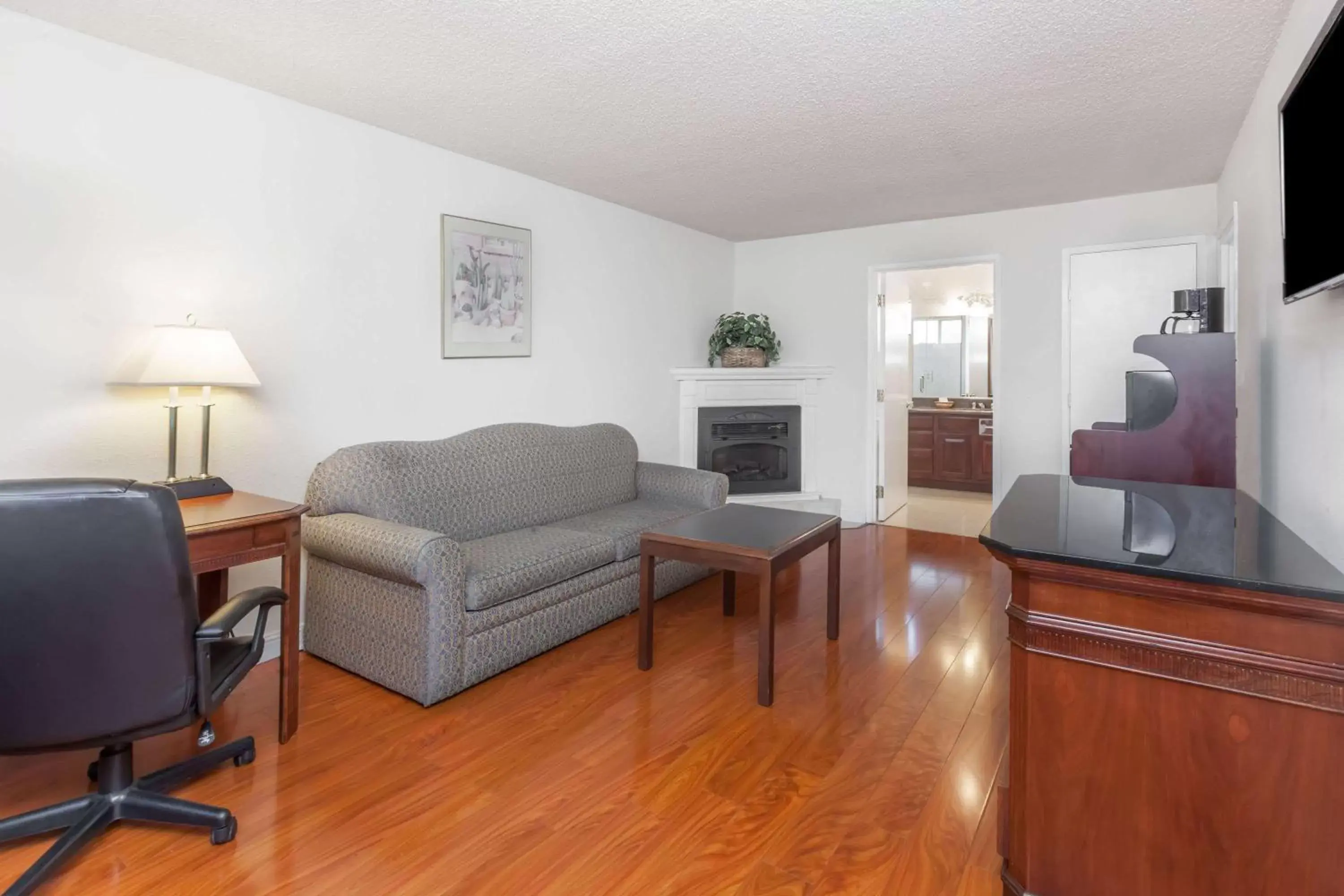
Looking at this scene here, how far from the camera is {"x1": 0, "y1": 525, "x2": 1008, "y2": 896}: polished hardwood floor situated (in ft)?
5.45

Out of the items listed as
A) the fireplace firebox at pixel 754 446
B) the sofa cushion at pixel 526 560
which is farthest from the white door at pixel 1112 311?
the sofa cushion at pixel 526 560

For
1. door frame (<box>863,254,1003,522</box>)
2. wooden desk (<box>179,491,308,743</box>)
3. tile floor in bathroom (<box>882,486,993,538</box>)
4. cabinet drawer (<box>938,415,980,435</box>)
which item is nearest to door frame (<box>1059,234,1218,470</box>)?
door frame (<box>863,254,1003,522</box>)

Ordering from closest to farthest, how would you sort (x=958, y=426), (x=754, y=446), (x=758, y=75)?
(x=758, y=75) → (x=754, y=446) → (x=958, y=426)

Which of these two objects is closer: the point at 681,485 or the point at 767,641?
the point at 767,641

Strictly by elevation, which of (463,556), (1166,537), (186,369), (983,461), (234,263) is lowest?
(463,556)

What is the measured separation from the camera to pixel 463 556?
8.48 ft

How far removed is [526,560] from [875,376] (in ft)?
11.9

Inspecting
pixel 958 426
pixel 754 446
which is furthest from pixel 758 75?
pixel 958 426

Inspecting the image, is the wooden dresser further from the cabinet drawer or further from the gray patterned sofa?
the cabinet drawer

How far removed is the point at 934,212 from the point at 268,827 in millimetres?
5066

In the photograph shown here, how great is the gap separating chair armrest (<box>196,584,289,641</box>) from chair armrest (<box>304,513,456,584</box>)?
0.58 metres

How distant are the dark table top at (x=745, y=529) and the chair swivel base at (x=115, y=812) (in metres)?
1.67

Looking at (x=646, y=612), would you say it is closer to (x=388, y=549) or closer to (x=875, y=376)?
(x=388, y=549)

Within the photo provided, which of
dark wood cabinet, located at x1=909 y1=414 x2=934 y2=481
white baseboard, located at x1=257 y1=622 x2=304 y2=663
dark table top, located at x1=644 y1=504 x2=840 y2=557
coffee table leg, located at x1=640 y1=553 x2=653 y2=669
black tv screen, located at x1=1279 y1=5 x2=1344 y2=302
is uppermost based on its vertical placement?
black tv screen, located at x1=1279 y1=5 x2=1344 y2=302
